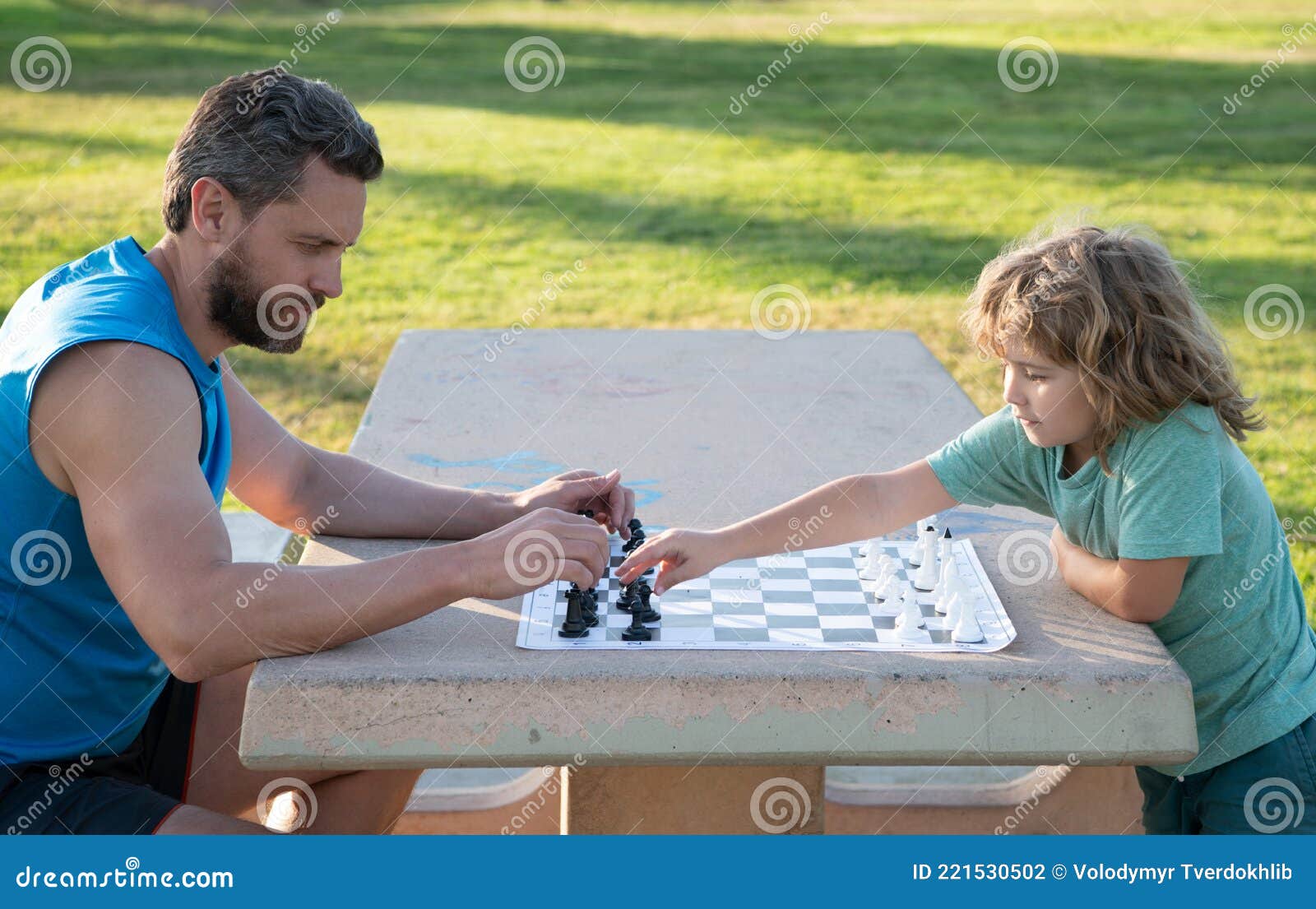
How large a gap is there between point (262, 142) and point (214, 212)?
0.48 feet

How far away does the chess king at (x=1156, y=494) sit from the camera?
2205mm

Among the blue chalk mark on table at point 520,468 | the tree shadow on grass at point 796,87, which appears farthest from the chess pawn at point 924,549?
the tree shadow on grass at point 796,87

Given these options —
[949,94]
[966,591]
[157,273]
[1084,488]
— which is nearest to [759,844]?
[966,591]

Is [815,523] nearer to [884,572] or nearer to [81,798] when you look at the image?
[884,572]

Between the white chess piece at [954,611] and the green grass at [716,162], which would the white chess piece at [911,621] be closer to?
the white chess piece at [954,611]

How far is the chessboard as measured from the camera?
211 centimetres

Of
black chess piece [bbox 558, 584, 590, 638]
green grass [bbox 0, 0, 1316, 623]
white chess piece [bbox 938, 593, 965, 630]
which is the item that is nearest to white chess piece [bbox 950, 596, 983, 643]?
white chess piece [bbox 938, 593, 965, 630]

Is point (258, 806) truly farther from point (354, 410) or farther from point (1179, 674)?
point (354, 410)

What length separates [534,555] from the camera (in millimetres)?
2125

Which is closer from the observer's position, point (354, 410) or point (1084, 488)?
point (1084, 488)

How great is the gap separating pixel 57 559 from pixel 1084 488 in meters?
1.69

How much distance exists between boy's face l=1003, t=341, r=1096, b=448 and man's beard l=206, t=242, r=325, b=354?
1180 mm

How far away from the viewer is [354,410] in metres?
6.16

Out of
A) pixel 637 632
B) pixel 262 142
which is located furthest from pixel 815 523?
pixel 262 142
